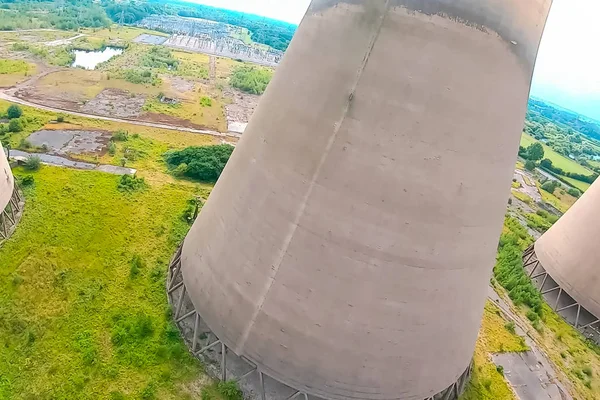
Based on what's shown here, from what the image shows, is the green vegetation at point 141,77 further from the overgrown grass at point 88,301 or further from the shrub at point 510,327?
the shrub at point 510,327

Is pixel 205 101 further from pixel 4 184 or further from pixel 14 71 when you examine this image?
pixel 4 184

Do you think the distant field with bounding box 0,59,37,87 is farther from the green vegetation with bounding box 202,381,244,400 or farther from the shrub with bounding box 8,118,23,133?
the green vegetation with bounding box 202,381,244,400

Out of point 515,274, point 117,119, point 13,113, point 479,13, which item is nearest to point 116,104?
point 117,119

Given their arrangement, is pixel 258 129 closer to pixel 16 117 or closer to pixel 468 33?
pixel 468 33

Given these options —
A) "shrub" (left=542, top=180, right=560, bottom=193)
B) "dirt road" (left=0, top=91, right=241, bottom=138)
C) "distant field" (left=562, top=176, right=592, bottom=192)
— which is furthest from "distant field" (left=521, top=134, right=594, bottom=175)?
"dirt road" (left=0, top=91, right=241, bottom=138)

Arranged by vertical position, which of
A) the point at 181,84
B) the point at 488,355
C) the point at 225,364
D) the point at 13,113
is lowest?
→ the point at 181,84

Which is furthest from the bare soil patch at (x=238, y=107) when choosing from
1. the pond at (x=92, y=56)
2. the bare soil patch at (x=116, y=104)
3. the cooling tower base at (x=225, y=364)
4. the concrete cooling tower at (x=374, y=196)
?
the concrete cooling tower at (x=374, y=196)
